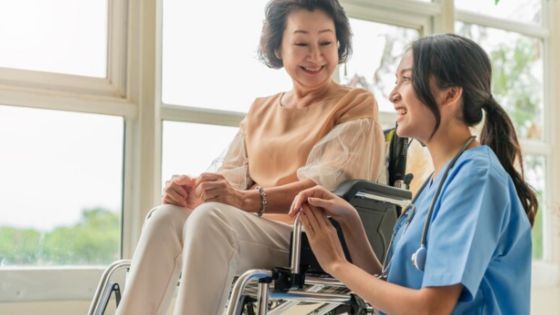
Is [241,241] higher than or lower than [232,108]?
lower

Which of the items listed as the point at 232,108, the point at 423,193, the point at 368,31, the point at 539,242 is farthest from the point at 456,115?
the point at 539,242

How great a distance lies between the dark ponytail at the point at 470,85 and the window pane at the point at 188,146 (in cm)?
133

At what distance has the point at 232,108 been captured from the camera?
2703mm

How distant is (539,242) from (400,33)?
1.36 metres

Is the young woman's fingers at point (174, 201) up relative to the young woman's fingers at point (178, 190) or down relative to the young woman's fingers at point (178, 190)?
down

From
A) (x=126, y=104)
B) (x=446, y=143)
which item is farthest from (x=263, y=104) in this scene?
(x=446, y=143)

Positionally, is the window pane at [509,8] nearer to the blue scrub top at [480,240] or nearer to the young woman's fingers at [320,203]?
the young woman's fingers at [320,203]

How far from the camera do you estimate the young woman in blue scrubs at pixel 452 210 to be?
45.1 inches

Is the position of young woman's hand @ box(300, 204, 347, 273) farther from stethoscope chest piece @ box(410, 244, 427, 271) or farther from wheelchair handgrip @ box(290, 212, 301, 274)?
stethoscope chest piece @ box(410, 244, 427, 271)

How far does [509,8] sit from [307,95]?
1951 mm

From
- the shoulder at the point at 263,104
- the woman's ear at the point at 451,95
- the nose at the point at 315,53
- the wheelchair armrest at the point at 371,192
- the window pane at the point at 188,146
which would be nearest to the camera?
the woman's ear at the point at 451,95

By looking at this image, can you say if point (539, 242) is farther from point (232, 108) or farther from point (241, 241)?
point (241, 241)

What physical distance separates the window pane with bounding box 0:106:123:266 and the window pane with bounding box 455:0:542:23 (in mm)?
1856

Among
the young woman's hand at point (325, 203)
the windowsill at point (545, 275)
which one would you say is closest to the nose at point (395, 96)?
the young woman's hand at point (325, 203)
